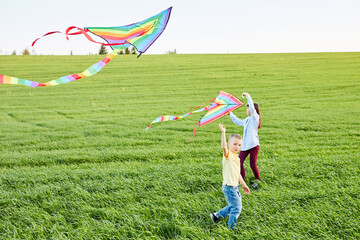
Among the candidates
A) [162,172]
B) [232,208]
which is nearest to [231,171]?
[232,208]

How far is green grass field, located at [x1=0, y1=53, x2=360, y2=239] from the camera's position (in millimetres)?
3984

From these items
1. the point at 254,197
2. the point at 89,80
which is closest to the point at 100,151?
the point at 254,197

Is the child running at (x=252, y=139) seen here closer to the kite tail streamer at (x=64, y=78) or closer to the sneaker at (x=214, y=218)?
the sneaker at (x=214, y=218)

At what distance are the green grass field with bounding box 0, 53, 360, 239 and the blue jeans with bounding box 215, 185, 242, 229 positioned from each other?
0.12 metres

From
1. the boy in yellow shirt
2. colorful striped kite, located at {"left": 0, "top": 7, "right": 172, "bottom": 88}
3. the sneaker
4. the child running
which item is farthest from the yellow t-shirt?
colorful striped kite, located at {"left": 0, "top": 7, "right": 172, "bottom": 88}

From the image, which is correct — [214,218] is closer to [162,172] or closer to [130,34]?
[162,172]

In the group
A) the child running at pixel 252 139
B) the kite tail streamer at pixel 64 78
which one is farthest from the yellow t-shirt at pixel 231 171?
the kite tail streamer at pixel 64 78

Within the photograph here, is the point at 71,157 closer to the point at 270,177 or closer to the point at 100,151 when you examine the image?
the point at 100,151

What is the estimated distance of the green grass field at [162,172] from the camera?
3.98m

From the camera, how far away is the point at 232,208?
4.00 metres

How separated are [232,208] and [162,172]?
7.62 feet

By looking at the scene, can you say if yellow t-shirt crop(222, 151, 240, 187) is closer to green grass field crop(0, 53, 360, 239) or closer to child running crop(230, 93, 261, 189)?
green grass field crop(0, 53, 360, 239)

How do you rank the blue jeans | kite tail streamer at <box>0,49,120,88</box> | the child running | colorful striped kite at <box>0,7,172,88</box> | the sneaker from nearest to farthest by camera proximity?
kite tail streamer at <box>0,49,120,88</box>
colorful striped kite at <box>0,7,172,88</box>
the blue jeans
the sneaker
the child running

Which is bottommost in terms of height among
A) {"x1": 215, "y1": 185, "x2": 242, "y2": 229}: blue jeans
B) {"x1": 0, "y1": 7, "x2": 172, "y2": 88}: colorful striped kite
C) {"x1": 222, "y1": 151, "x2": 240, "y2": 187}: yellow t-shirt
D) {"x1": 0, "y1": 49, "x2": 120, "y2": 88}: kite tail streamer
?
{"x1": 215, "y1": 185, "x2": 242, "y2": 229}: blue jeans
